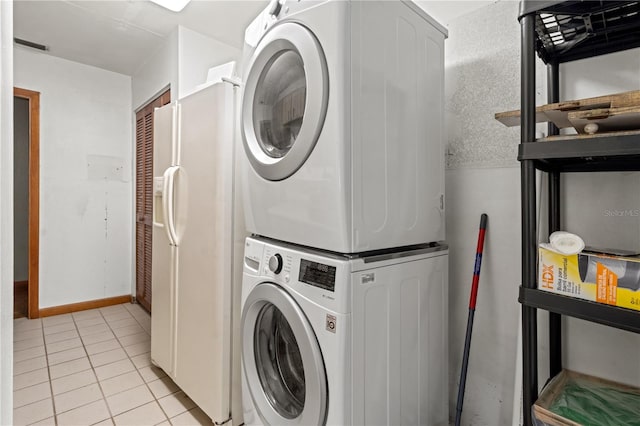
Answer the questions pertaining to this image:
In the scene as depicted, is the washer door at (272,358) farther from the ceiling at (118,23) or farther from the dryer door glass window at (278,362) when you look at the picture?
the ceiling at (118,23)

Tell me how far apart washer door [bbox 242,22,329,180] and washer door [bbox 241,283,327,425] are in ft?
1.63

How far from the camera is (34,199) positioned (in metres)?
3.29

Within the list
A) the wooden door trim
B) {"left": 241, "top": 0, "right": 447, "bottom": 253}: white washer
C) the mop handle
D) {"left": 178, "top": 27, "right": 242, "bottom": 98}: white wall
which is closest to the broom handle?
the mop handle

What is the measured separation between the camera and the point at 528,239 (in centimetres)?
96

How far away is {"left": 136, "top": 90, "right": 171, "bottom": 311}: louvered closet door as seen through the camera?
3.38 metres

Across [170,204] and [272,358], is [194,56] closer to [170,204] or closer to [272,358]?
[170,204]

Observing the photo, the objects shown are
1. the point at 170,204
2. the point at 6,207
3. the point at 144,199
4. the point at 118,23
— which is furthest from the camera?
the point at 144,199

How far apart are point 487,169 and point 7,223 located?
61.4 inches

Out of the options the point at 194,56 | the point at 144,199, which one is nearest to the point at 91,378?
the point at 144,199

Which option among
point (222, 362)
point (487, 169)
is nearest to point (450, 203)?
point (487, 169)

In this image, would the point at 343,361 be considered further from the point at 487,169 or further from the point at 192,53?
the point at 192,53

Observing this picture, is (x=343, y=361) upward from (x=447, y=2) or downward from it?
downward

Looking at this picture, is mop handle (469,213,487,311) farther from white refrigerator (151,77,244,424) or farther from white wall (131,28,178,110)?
white wall (131,28,178,110)

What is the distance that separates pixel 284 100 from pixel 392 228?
644 mm
